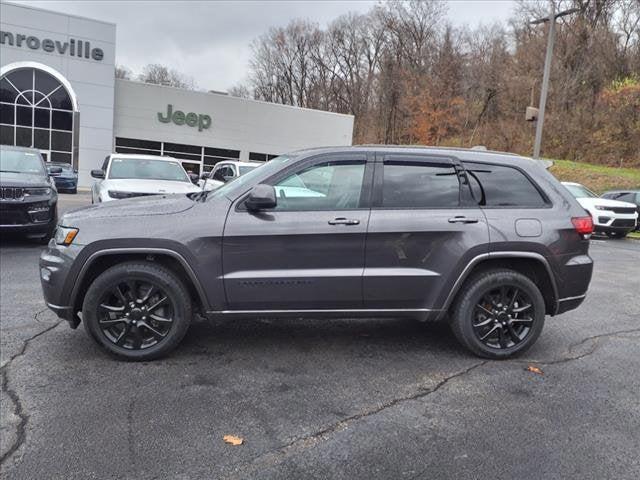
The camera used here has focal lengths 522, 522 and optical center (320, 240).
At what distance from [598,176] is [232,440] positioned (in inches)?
1079

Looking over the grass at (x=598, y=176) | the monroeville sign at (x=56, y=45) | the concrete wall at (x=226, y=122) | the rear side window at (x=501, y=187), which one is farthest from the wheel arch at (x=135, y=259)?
the concrete wall at (x=226, y=122)

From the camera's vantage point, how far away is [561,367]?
4.39 metres

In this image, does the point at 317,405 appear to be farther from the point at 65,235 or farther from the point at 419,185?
the point at 65,235

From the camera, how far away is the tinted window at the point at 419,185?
433 centimetres

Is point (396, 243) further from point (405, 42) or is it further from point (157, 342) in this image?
point (405, 42)

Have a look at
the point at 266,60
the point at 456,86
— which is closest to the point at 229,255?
the point at 456,86

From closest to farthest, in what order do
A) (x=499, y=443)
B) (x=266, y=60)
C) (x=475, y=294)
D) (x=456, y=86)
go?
1. (x=499, y=443)
2. (x=475, y=294)
3. (x=456, y=86)
4. (x=266, y=60)

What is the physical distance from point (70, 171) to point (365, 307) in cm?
2208

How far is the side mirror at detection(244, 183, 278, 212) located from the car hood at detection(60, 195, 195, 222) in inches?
21.3

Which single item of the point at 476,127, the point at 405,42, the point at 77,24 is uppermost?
the point at 405,42

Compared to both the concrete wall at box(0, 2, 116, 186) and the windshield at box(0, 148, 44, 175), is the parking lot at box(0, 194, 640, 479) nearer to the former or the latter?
the windshield at box(0, 148, 44, 175)

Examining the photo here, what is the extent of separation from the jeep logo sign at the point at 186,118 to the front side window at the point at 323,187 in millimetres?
30442

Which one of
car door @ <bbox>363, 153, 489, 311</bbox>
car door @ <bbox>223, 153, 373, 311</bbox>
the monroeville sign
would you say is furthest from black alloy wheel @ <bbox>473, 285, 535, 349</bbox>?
the monroeville sign

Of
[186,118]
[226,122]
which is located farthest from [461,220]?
[226,122]
